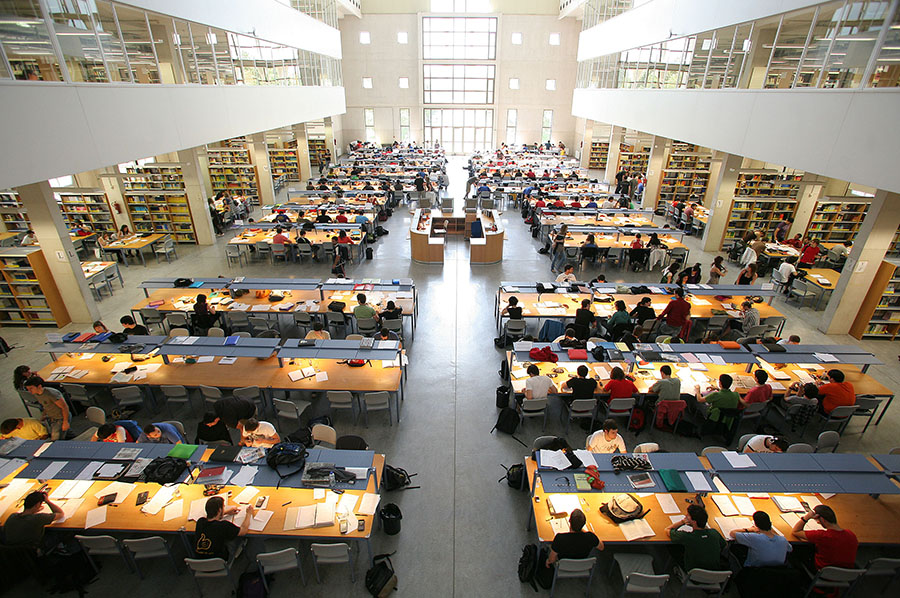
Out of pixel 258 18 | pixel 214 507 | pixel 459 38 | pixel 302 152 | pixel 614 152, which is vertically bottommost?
pixel 214 507

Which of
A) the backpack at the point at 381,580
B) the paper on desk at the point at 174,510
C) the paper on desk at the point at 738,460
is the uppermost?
the paper on desk at the point at 738,460

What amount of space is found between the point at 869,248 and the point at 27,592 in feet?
54.9

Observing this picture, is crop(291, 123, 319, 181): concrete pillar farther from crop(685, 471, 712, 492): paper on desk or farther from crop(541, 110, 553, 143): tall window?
crop(685, 471, 712, 492): paper on desk

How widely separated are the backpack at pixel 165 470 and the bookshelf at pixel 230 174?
733 inches

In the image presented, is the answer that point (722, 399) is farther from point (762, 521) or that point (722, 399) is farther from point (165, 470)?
point (165, 470)

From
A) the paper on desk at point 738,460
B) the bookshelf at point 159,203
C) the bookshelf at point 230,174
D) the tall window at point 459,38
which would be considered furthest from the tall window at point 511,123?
the paper on desk at point 738,460

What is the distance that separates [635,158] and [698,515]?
26.9m

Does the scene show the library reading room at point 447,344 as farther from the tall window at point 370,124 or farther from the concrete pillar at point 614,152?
the tall window at point 370,124

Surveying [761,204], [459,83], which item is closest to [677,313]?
[761,204]

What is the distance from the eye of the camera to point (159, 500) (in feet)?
18.8

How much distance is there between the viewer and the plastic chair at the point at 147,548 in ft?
17.2

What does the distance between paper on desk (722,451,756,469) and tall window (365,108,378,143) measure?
3795 centimetres

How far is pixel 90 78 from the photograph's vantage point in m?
9.96

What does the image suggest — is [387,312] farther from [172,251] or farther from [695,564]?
[172,251]
